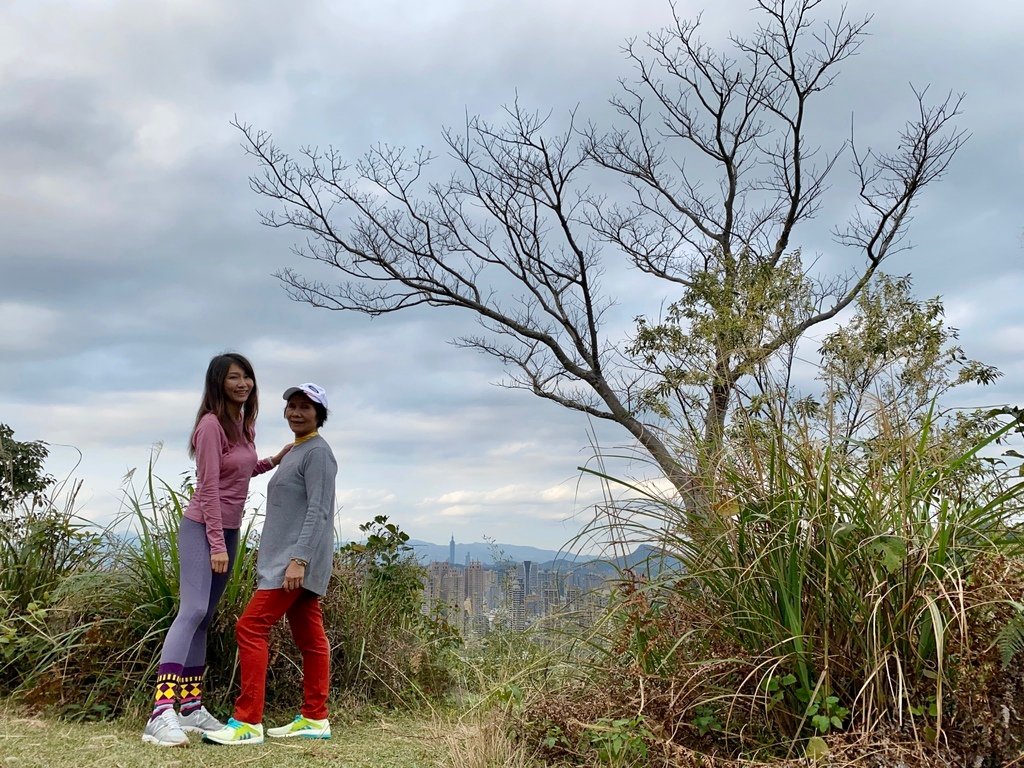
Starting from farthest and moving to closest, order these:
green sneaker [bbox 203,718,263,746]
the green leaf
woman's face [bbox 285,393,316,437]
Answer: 1. woman's face [bbox 285,393,316,437]
2. green sneaker [bbox 203,718,263,746]
3. the green leaf

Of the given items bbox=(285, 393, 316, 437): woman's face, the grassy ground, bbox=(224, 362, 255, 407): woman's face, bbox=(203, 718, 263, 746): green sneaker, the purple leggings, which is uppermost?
bbox=(224, 362, 255, 407): woman's face

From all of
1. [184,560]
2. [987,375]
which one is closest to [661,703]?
[184,560]

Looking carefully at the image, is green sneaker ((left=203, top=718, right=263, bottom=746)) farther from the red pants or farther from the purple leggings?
the purple leggings

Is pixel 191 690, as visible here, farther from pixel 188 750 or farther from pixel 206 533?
pixel 206 533

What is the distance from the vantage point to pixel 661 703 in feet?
11.5

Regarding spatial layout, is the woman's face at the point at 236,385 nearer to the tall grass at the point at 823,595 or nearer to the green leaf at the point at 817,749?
the tall grass at the point at 823,595

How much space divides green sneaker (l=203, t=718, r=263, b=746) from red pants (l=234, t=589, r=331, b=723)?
34 millimetres

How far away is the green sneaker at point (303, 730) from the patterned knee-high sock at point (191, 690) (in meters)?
0.41

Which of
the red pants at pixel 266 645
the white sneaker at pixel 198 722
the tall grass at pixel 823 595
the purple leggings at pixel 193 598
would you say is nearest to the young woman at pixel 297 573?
the red pants at pixel 266 645

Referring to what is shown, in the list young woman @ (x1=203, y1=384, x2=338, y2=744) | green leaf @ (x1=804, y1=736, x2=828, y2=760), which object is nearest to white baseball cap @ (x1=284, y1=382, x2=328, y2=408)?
young woman @ (x1=203, y1=384, x2=338, y2=744)

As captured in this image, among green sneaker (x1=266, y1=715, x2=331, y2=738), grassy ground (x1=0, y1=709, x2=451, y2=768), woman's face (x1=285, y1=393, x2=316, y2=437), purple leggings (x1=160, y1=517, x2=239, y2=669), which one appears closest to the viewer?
grassy ground (x1=0, y1=709, x2=451, y2=768)

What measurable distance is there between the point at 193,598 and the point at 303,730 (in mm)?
899

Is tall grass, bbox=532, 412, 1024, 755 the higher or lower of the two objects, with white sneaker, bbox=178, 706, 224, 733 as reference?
higher

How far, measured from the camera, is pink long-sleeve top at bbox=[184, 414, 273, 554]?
4523mm
